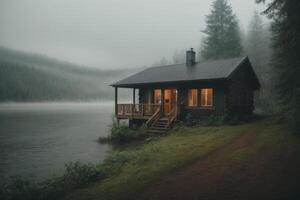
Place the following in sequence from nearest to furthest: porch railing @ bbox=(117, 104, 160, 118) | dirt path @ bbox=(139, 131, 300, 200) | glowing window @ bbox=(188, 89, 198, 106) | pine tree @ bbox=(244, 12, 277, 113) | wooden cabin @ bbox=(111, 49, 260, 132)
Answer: dirt path @ bbox=(139, 131, 300, 200) → wooden cabin @ bbox=(111, 49, 260, 132) → glowing window @ bbox=(188, 89, 198, 106) → porch railing @ bbox=(117, 104, 160, 118) → pine tree @ bbox=(244, 12, 277, 113)

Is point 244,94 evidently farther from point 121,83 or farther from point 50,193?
point 50,193

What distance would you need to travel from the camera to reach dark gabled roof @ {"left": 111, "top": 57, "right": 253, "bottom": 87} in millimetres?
18075

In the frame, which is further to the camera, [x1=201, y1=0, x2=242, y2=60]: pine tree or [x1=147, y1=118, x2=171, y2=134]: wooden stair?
[x1=201, y1=0, x2=242, y2=60]: pine tree

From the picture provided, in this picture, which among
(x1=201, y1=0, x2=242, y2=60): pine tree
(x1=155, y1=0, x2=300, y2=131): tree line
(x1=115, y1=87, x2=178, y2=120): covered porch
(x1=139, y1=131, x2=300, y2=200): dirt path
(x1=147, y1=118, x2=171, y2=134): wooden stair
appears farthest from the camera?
(x1=201, y1=0, x2=242, y2=60): pine tree

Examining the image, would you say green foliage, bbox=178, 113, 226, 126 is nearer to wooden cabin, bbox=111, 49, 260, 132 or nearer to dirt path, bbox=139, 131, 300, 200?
wooden cabin, bbox=111, 49, 260, 132

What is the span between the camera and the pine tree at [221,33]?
1379 inches

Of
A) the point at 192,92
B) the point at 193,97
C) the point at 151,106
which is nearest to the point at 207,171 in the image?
the point at 193,97

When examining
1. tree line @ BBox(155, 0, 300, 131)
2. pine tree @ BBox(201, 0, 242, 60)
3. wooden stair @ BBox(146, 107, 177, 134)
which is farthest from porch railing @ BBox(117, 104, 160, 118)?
pine tree @ BBox(201, 0, 242, 60)

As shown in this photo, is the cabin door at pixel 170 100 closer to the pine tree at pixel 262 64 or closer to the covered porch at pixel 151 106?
the covered porch at pixel 151 106

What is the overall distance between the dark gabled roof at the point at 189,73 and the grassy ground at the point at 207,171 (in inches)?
290

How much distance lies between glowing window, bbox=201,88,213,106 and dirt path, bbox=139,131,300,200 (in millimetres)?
9700

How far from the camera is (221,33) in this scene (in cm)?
3597

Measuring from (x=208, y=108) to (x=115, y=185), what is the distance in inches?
503

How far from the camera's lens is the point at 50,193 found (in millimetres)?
7488
